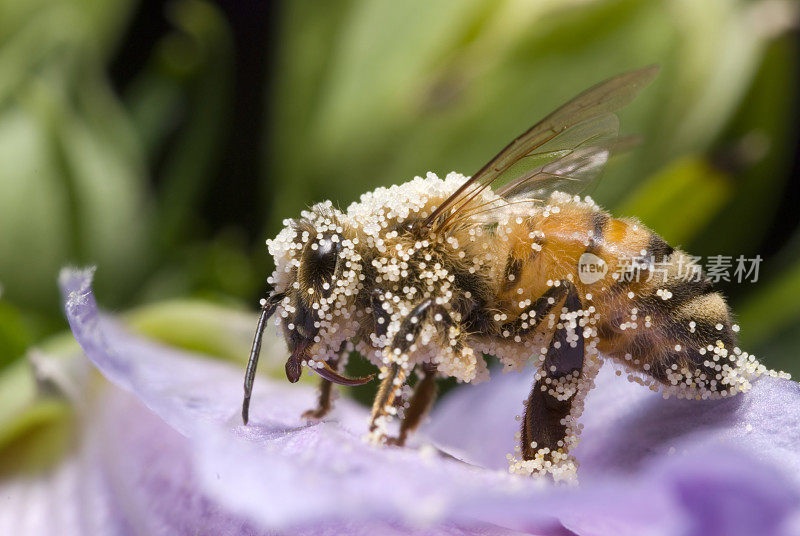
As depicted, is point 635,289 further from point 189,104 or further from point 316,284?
point 189,104

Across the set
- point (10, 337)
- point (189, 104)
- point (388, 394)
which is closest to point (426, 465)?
point (388, 394)

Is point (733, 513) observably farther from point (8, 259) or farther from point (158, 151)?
point (158, 151)

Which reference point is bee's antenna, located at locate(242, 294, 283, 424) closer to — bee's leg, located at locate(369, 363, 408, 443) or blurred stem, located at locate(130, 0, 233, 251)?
bee's leg, located at locate(369, 363, 408, 443)

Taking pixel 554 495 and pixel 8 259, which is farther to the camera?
pixel 8 259

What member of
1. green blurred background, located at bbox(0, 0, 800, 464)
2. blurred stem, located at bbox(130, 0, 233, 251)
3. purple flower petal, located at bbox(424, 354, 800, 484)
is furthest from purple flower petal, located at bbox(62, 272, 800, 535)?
blurred stem, located at bbox(130, 0, 233, 251)

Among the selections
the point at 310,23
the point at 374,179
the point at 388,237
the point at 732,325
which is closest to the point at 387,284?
the point at 388,237
